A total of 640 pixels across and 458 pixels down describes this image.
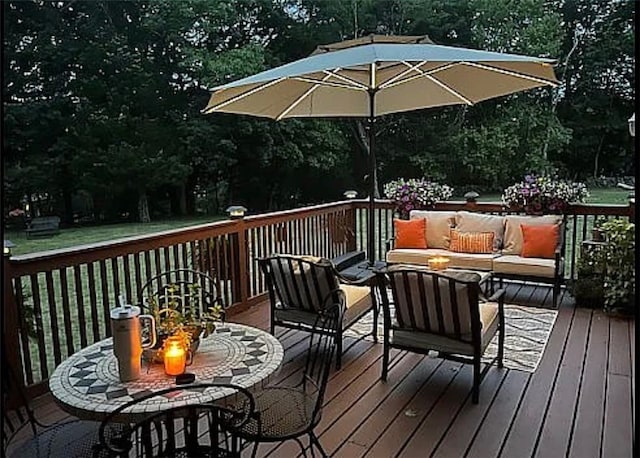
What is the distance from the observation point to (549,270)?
507cm

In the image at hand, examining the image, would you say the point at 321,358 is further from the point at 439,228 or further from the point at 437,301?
the point at 439,228

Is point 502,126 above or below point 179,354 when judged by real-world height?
above

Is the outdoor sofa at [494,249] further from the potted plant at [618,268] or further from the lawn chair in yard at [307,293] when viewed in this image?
the lawn chair in yard at [307,293]

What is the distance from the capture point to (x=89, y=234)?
12.2 m

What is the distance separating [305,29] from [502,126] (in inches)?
226

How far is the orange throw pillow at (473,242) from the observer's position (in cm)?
563

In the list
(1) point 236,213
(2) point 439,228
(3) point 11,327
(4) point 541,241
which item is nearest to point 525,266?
(4) point 541,241

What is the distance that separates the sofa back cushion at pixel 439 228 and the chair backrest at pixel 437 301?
274 centimetres

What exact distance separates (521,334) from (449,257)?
4.61ft

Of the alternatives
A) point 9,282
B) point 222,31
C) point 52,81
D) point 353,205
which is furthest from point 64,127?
point 9,282

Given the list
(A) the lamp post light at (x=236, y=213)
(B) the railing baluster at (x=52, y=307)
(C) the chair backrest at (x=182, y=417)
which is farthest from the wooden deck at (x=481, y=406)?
(A) the lamp post light at (x=236, y=213)

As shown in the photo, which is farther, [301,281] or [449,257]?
[449,257]

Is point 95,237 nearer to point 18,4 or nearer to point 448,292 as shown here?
point 18,4

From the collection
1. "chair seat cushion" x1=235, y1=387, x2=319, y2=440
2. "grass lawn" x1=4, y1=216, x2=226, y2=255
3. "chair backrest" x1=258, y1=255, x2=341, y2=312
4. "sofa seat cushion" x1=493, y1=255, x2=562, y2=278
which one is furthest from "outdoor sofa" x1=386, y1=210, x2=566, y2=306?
"grass lawn" x1=4, y1=216, x2=226, y2=255
